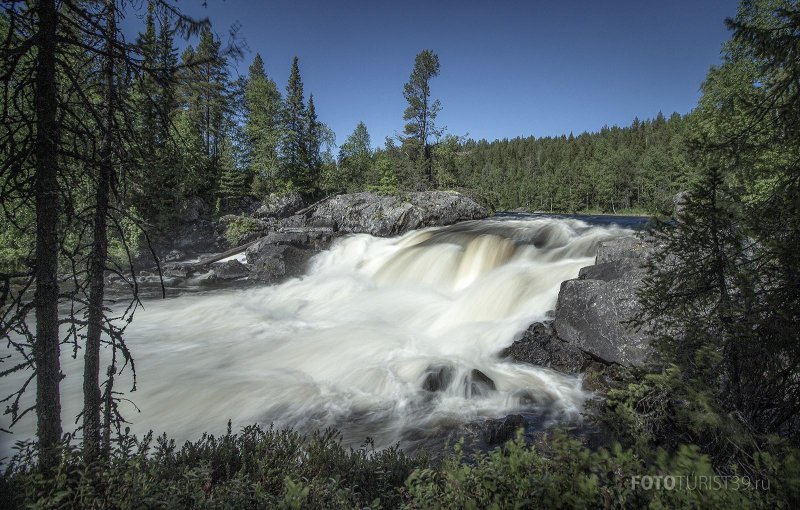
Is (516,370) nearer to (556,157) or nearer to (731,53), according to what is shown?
(731,53)

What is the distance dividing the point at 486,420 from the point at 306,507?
4768 millimetres

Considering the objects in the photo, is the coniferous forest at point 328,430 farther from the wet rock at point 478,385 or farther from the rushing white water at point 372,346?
the wet rock at point 478,385

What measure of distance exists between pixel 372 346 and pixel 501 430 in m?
5.26

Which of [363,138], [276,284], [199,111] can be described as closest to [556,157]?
[363,138]

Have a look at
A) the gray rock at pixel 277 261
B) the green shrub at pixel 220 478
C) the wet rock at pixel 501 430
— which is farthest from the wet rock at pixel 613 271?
the gray rock at pixel 277 261

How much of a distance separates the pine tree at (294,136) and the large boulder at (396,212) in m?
8.87

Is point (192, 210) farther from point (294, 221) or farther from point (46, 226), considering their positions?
point (46, 226)

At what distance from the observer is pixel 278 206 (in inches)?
1164

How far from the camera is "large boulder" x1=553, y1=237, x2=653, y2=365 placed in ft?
24.8

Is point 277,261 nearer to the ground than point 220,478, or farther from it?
farther from it

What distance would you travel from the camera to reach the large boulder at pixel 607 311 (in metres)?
7.56

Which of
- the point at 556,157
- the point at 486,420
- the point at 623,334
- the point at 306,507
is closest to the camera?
the point at 306,507

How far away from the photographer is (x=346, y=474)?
12.7 ft

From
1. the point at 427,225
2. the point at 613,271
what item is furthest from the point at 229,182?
the point at 613,271
